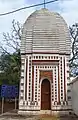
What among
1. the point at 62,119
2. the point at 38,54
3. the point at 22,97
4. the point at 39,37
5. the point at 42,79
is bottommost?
the point at 62,119

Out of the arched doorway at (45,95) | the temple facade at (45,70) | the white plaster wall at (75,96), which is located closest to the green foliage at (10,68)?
the temple facade at (45,70)

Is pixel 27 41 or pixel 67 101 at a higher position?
pixel 27 41

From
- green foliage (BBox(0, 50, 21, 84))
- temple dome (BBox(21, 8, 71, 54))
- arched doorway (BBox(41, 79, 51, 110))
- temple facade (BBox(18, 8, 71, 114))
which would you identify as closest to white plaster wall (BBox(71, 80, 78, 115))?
temple facade (BBox(18, 8, 71, 114))

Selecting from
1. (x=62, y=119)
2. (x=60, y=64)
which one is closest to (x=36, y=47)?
(x=60, y=64)

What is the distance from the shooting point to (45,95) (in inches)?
732

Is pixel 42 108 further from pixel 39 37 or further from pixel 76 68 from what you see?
pixel 76 68

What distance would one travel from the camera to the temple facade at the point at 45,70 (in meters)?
18.2

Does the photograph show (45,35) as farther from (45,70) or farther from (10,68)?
(10,68)

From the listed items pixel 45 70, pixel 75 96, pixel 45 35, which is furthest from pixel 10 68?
pixel 75 96

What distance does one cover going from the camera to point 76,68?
3008 centimetres

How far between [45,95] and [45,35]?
4.21 m

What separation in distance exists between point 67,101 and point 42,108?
68.1 inches

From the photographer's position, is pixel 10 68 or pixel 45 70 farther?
pixel 10 68

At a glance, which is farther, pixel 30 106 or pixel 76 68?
pixel 76 68
